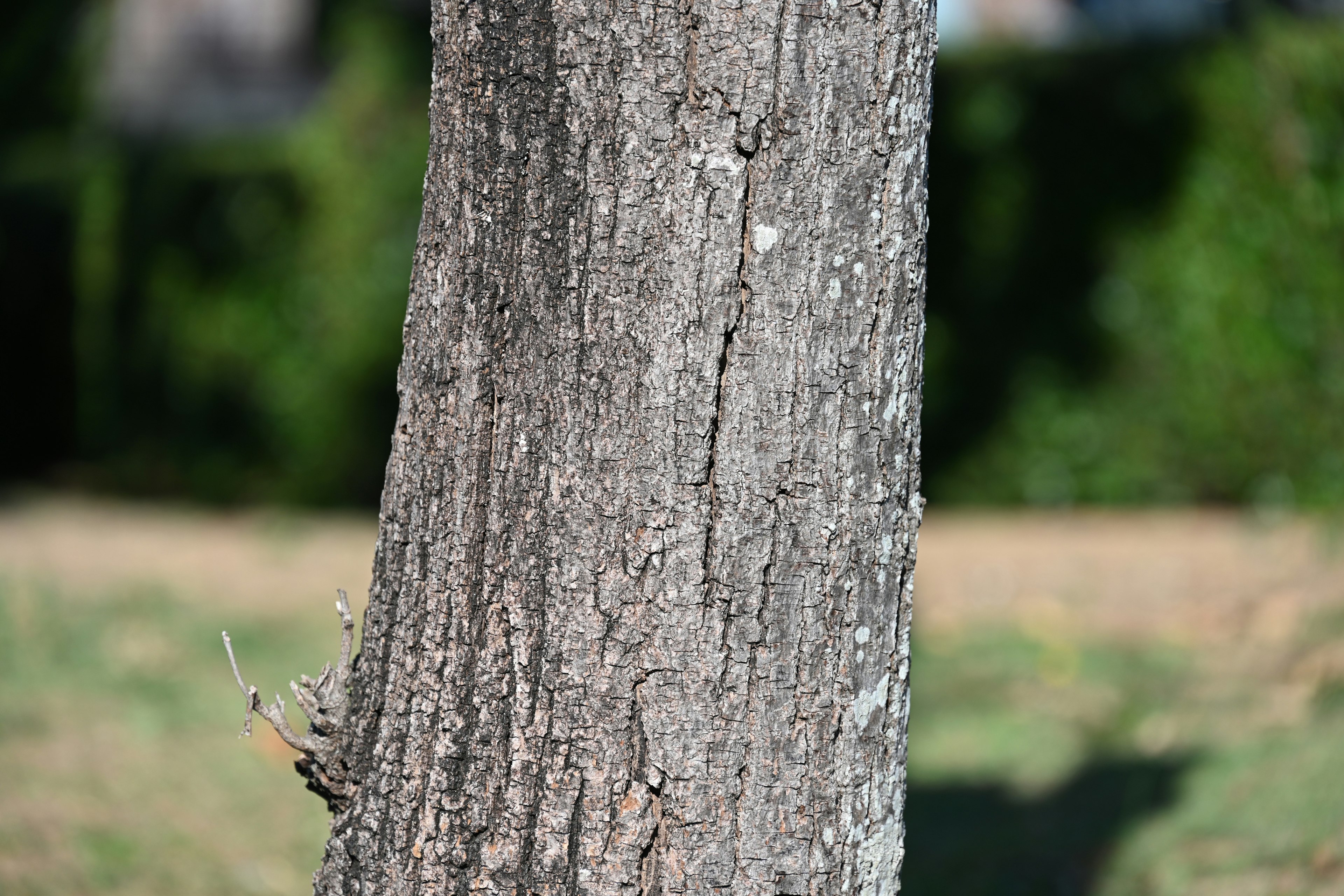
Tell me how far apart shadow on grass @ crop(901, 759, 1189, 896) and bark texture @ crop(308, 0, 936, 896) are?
176 cm

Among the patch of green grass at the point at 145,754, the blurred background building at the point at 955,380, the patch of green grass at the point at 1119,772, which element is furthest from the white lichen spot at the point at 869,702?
the blurred background building at the point at 955,380

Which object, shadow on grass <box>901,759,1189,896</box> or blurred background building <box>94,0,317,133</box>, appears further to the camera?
blurred background building <box>94,0,317,133</box>

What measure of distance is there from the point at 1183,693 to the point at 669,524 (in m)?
3.86

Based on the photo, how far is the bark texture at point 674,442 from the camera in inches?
67.2

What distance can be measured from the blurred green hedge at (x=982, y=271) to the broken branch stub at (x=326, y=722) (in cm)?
573

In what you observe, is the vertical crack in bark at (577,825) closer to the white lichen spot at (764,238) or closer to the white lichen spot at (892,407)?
A: the white lichen spot at (892,407)

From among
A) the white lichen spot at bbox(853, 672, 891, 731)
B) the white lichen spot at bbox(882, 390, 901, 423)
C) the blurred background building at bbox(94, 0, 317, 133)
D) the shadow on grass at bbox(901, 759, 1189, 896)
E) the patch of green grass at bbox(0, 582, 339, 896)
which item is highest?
the blurred background building at bbox(94, 0, 317, 133)

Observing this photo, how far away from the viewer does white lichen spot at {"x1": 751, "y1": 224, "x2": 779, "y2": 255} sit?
1.71 m

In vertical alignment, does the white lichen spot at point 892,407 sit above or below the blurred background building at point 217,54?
below

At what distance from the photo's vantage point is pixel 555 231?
1.75 m

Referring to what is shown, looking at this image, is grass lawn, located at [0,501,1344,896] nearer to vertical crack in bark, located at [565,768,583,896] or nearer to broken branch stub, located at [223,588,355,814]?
broken branch stub, located at [223,588,355,814]

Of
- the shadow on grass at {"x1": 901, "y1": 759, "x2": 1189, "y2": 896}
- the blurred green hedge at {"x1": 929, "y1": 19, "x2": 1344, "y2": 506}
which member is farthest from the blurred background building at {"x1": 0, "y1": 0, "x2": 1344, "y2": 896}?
the shadow on grass at {"x1": 901, "y1": 759, "x2": 1189, "y2": 896}

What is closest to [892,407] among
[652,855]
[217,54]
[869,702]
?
[869,702]

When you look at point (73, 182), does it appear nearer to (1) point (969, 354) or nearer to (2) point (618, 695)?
(1) point (969, 354)
